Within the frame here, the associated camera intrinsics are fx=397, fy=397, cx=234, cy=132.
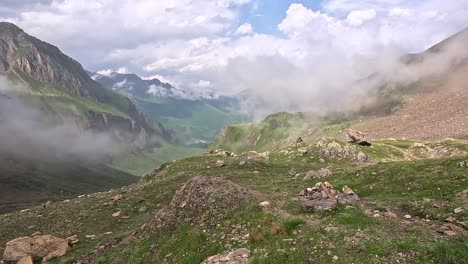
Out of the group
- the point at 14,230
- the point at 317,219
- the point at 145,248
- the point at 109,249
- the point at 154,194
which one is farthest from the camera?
the point at 154,194

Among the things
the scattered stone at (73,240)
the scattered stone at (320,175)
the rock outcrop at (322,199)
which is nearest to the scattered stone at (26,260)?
the scattered stone at (73,240)

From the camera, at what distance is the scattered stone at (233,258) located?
27.2 meters

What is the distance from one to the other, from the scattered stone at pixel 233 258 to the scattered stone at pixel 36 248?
23506mm

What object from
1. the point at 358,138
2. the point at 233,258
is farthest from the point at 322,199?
the point at 358,138

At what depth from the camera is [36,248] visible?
44.4 m

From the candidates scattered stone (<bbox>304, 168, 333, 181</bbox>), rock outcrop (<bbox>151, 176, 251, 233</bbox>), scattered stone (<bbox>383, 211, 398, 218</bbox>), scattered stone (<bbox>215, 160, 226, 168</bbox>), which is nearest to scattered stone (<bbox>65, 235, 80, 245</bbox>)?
rock outcrop (<bbox>151, 176, 251, 233</bbox>)

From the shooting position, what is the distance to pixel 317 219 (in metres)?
31.0

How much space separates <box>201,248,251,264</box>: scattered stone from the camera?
89.1 feet

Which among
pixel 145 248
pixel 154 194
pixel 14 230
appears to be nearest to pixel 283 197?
pixel 145 248

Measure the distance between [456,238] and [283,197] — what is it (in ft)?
57.0

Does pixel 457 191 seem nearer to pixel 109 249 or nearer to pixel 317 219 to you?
pixel 317 219

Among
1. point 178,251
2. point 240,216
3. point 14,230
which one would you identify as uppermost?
point 240,216

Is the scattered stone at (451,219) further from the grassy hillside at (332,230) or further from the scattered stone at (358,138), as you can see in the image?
the scattered stone at (358,138)

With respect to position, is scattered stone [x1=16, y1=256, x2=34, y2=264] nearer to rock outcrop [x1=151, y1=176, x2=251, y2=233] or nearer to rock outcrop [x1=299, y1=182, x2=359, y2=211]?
rock outcrop [x1=151, y1=176, x2=251, y2=233]
